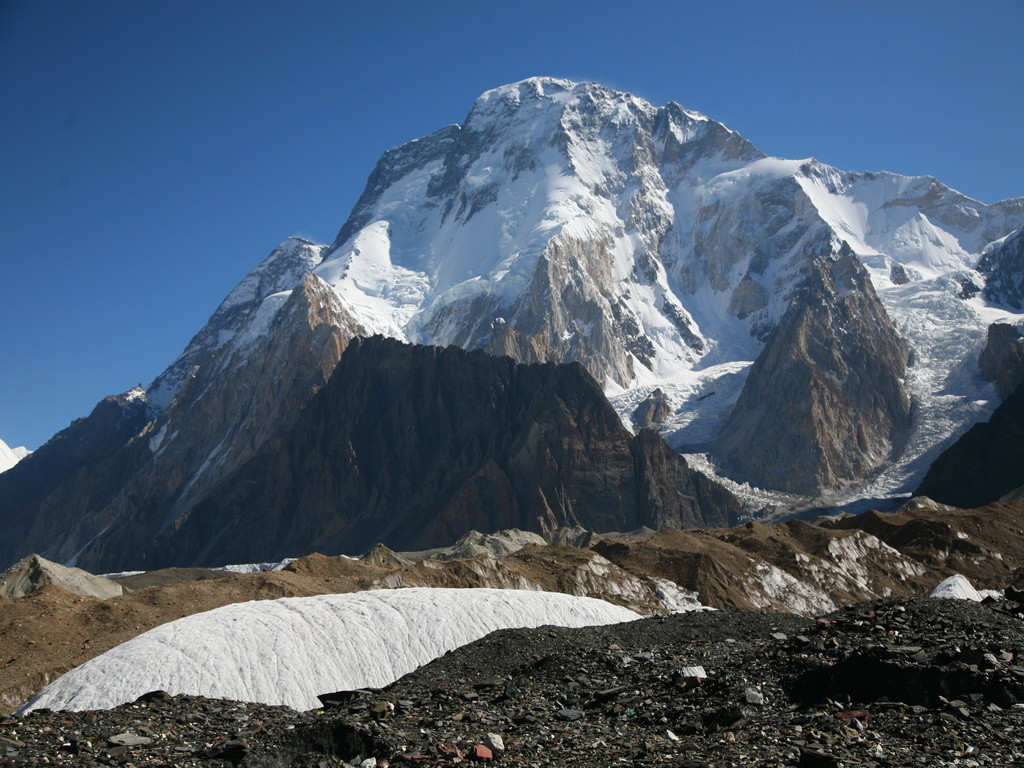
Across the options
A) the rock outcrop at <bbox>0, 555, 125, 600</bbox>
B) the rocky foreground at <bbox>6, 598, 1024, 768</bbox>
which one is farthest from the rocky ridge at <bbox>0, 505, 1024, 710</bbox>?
the rocky foreground at <bbox>6, 598, 1024, 768</bbox>

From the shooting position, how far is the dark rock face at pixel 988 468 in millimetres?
187875

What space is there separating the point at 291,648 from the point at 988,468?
178 metres

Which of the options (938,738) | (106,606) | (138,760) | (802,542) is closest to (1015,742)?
(938,738)

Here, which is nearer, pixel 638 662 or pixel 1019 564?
pixel 638 662

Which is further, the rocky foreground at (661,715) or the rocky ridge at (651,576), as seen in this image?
the rocky ridge at (651,576)

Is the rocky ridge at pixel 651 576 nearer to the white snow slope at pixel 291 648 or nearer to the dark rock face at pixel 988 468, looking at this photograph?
the white snow slope at pixel 291 648

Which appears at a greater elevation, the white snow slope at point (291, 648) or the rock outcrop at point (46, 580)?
the rock outcrop at point (46, 580)

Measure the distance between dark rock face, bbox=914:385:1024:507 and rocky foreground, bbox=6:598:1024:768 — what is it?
556 feet

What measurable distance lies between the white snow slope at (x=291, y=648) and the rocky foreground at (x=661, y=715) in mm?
7482

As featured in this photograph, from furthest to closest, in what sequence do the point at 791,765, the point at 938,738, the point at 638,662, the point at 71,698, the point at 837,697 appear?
the point at 71,698, the point at 638,662, the point at 837,697, the point at 938,738, the point at 791,765

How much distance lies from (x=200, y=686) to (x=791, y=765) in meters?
22.7

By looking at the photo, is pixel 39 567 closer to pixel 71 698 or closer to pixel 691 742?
pixel 71 698

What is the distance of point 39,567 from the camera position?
95.7 metres

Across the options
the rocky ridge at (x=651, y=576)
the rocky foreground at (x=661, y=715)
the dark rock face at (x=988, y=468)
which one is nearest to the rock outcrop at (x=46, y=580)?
the rocky ridge at (x=651, y=576)
